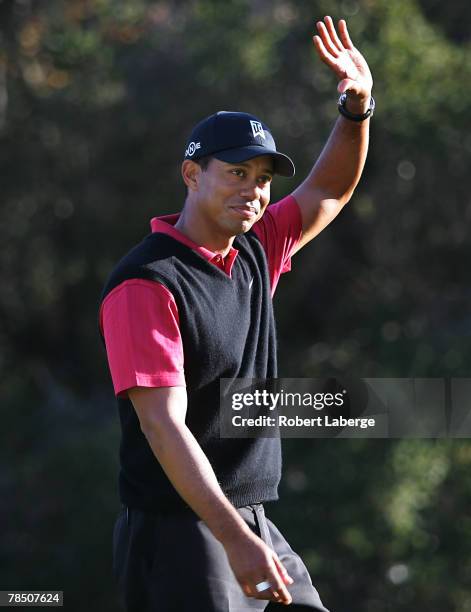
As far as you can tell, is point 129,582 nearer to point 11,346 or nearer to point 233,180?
point 233,180

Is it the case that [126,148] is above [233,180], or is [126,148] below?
above

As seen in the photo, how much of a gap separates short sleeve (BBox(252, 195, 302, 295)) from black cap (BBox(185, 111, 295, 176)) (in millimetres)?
295

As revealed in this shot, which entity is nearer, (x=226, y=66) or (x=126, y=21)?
Result: (x=226, y=66)

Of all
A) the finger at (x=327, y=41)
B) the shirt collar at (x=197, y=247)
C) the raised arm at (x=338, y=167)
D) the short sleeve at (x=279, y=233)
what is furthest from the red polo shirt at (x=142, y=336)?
the finger at (x=327, y=41)

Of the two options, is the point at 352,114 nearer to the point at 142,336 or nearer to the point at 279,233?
the point at 279,233

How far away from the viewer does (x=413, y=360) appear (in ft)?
32.3

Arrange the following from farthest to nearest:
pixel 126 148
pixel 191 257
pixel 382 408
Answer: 1. pixel 126 148
2. pixel 382 408
3. pixel 191 257

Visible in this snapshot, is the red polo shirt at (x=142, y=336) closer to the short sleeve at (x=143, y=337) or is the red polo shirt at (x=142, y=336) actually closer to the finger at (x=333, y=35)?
the short sleeve at (x=143, y=337)

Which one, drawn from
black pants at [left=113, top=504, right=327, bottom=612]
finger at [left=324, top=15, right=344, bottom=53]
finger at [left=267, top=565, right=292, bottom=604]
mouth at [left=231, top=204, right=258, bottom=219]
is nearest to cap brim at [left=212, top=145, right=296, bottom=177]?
mouth at [left=231, top=204, right=258, bottom=219]

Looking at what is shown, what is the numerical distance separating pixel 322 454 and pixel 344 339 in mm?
1479

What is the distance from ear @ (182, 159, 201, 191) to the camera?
3484 millimetres

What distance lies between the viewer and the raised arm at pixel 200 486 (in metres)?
2.90

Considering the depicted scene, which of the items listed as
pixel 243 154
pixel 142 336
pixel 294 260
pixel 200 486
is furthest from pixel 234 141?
pixel 294 260

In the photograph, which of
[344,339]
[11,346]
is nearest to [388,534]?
[344,339]
